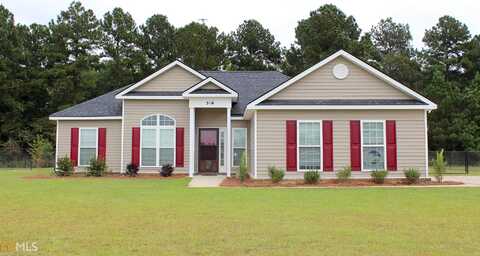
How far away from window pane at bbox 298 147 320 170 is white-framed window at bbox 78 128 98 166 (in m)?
9.92

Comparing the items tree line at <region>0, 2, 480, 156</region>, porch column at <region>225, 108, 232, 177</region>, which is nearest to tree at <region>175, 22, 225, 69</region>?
tree line at <region>0, 2, 480, 156</region>

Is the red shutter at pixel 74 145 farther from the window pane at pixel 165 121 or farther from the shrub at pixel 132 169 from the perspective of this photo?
the window pane at pixel 165 121

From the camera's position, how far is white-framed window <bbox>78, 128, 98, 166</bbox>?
22330 mm

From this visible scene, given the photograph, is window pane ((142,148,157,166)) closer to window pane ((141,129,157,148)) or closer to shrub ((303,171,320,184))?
window pane ((141,129,157,148))

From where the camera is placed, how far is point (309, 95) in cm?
1884

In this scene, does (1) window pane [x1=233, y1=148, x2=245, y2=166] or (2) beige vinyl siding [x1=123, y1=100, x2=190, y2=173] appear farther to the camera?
(1) window pane [x1=233, y1=148, x2=245, y2=166]

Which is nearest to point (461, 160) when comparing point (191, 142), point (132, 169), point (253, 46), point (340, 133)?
point (340, 133)

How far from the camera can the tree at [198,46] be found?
140ft

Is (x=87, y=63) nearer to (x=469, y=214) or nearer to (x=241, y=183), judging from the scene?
(x=241, y=183)

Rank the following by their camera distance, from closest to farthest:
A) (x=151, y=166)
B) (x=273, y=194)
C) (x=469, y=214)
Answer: (x=469, y=214) → (x=273, y=194) → (x=151, y=166)

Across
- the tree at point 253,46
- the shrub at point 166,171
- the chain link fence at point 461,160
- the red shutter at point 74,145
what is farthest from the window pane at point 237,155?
the tree at point 253,46

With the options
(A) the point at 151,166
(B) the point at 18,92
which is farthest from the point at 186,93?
(B) the point at 18,92

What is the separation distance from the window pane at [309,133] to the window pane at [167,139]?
20.9ft

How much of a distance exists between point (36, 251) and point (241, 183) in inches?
454
